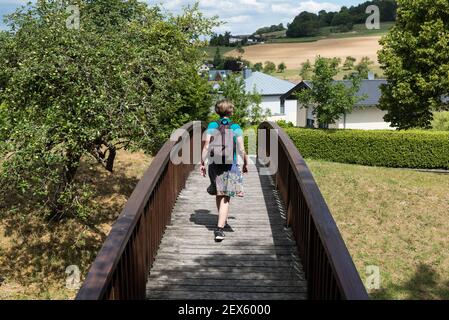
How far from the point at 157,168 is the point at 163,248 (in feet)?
3.23

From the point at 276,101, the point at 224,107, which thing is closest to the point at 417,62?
the point at 224,107

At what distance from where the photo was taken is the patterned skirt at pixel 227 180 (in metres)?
6.10

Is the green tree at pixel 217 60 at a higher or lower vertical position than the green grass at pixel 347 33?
lower

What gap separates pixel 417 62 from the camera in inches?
935

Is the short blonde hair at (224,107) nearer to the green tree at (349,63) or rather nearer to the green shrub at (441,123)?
the green shrub at (441,123)

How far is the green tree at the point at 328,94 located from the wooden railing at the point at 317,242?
20.3 m

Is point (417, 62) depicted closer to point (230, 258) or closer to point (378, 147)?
point (378, 147)

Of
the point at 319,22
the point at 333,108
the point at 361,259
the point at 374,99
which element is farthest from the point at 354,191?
the point at 319,22

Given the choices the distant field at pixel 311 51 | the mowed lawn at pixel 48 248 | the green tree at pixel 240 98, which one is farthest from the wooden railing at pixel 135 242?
the distant field at pixel 311 51

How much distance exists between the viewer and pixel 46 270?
10867mm

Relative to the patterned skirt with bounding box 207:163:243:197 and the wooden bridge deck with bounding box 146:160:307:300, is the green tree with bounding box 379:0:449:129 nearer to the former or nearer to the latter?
the wooden bridge deck with bounding box 146:160:307:300

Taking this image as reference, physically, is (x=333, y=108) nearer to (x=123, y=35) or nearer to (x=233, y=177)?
(x=123, y=35)

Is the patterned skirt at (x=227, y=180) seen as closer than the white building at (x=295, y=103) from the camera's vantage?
Yes

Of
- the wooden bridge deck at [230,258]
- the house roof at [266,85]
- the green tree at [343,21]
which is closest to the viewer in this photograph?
the wooden bridge deck at [230,258]
